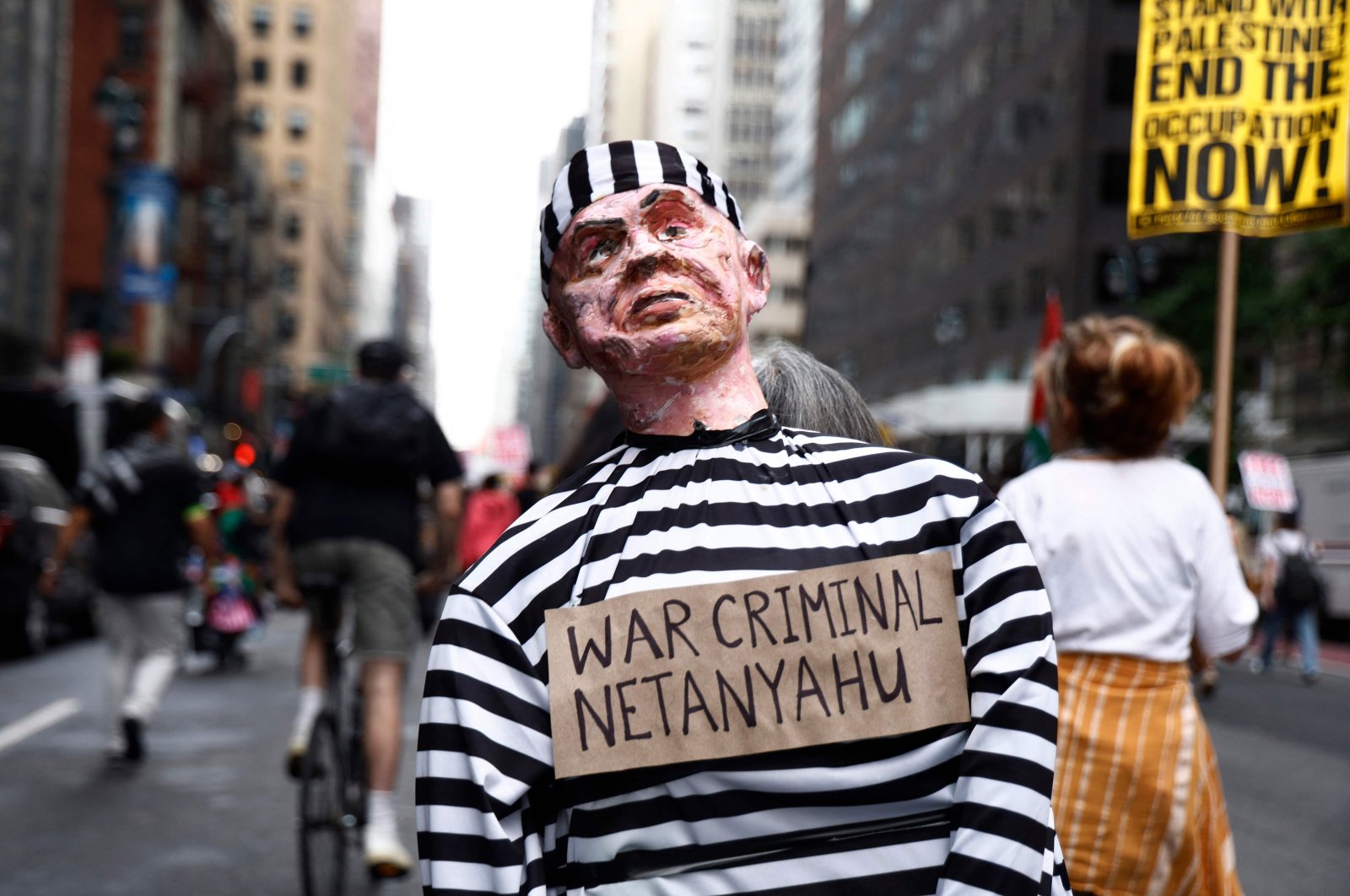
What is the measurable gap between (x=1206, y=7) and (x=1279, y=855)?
3960mm

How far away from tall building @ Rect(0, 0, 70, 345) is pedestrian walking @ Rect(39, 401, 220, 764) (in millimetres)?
27604

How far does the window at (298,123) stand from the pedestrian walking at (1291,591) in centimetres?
9254

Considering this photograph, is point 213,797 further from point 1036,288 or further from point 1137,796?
point 1036,288

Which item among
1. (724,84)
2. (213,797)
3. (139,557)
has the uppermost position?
(724,84)

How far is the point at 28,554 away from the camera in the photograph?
13.8m

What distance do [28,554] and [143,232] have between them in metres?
18.3

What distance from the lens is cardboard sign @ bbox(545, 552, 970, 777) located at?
1.80m

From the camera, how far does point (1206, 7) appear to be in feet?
16.1

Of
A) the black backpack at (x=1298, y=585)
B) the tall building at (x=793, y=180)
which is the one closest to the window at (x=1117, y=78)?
the black backpack at (x=1298, y=585)

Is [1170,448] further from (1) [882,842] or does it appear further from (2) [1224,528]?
(1) [882,842]

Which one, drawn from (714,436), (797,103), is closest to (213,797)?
(714,436)

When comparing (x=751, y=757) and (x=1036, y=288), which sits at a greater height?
(x=1036, y=288)

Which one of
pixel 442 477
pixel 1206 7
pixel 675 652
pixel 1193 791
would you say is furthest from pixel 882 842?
pixel 442 477

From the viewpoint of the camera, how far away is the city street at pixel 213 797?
607 cm
